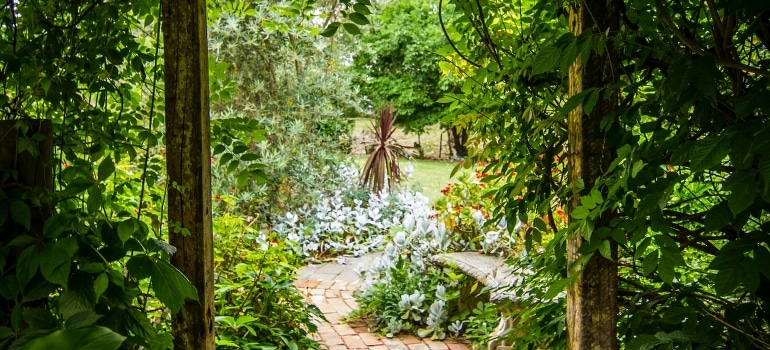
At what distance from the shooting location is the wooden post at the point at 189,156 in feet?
5.44

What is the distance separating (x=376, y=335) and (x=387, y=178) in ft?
11.8

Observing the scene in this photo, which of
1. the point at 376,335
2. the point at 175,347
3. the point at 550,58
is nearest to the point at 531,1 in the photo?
the point at 550,58

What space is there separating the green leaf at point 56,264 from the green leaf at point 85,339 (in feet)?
1.36

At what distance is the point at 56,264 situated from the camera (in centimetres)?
117

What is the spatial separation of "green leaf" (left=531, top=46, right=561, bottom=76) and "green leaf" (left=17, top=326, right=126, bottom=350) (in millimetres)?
785

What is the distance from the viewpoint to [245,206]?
23.2 ft

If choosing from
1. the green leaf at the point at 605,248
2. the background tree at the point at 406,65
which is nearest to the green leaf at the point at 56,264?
the green leaf at the point at 605,248

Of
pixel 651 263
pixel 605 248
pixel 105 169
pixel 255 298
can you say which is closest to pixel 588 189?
pixel 605 248

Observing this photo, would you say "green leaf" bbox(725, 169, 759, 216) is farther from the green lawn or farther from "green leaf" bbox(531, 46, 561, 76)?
the green lawn

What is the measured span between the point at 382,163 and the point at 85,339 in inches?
278

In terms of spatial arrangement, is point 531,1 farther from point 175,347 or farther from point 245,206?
point 245,206

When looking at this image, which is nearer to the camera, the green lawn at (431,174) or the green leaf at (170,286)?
the green leaf at (170,286)

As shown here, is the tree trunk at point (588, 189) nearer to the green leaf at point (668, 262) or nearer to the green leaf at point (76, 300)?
the green leaf at point (668, 262)

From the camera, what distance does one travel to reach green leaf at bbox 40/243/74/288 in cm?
116
